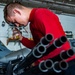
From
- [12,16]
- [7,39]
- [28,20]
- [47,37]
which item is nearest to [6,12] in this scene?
[12,16]

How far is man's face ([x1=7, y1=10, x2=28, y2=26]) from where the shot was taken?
1635 mm

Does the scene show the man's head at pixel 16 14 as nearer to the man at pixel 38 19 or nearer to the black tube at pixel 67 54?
the man at pixel 38 19

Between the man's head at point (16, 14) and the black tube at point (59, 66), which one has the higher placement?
the man's head at point (16, 14)

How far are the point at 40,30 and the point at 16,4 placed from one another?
0.84 ft

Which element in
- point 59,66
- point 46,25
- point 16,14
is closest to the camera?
point 59,66

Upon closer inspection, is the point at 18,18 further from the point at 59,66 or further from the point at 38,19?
the point at 59,66

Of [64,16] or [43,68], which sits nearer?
[43,68]

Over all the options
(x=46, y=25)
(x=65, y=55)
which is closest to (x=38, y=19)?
(x=46, y=25)

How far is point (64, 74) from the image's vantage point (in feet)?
4.68

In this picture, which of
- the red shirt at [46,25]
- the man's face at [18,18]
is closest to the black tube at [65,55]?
the red shirt at [46,25]

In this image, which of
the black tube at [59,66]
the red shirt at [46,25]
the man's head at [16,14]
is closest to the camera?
the black tube at [59,66]

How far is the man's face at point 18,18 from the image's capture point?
1.63m

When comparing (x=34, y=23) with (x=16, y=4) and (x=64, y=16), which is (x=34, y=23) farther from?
(x=64, y=16)

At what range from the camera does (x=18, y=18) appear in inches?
64.9
